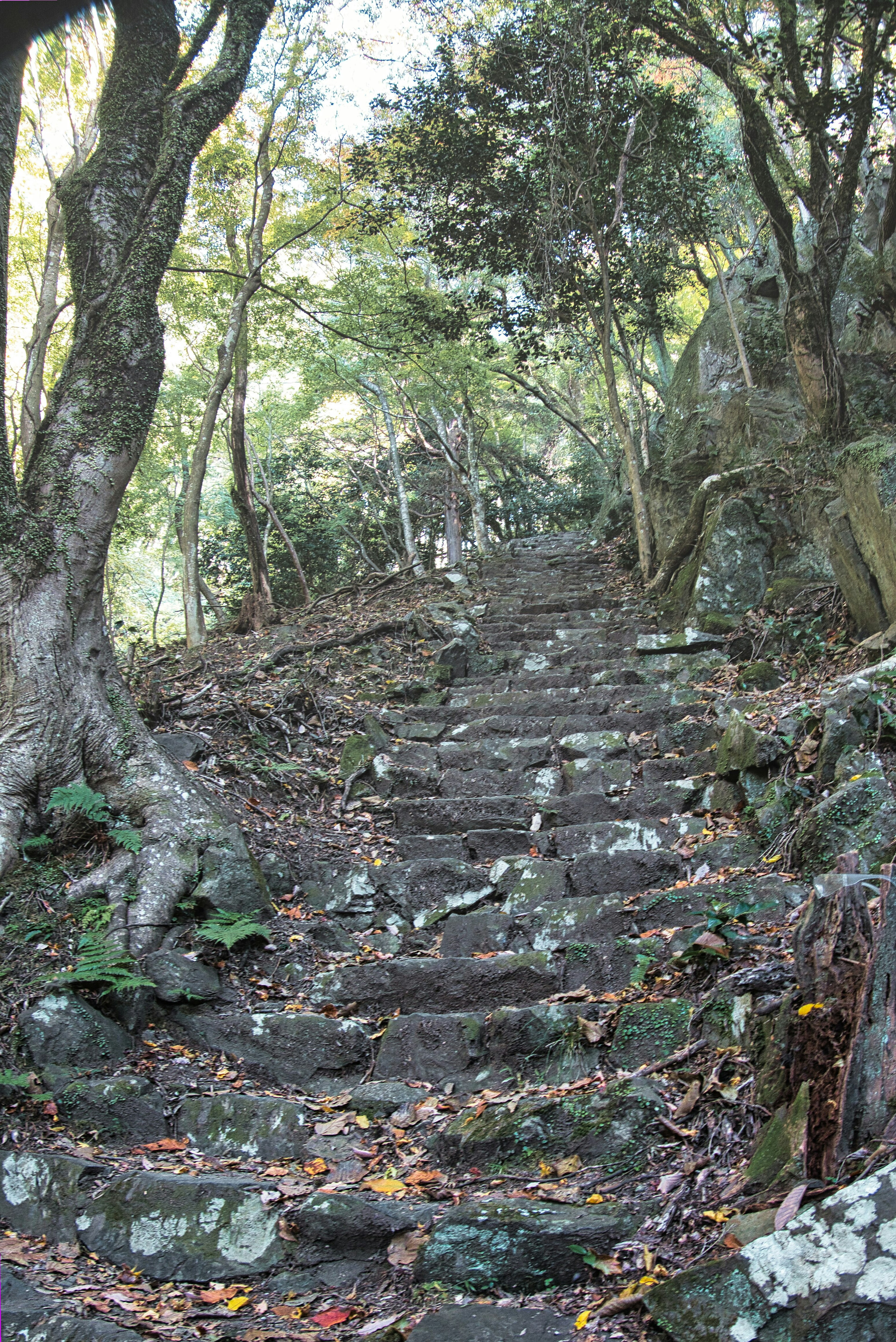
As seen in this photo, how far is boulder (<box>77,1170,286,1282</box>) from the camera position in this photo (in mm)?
2840

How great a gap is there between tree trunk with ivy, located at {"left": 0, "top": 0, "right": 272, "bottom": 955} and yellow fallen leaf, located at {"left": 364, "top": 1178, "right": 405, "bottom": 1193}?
182cm

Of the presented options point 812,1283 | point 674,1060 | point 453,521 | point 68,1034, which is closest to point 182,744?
point 68,1034

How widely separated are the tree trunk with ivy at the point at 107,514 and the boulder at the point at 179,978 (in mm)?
144

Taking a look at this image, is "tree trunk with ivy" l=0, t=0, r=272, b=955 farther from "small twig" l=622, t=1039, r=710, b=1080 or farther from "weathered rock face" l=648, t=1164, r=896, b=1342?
"weathered rock face" l=648, t=1164, r=896, b=1342

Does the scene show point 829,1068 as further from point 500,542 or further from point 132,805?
point 500,542

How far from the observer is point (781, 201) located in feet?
25.6

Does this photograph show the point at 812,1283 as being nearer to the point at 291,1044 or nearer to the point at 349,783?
the point at 291,1044

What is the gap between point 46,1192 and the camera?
3049 millimetres

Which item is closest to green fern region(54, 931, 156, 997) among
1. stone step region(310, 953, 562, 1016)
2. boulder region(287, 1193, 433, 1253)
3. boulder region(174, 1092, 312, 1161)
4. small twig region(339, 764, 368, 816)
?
boulder region(174, 1092, 312, 1161)

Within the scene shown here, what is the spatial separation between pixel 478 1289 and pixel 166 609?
1220 inches

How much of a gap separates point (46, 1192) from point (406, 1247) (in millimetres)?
1359

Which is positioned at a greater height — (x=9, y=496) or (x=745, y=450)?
(x=745, y=450)

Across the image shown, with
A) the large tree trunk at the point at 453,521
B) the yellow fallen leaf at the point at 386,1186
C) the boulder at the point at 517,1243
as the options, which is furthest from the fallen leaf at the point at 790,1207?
the large tree trunk at the point at 453,521

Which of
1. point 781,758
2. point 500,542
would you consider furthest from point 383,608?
point 500,542
